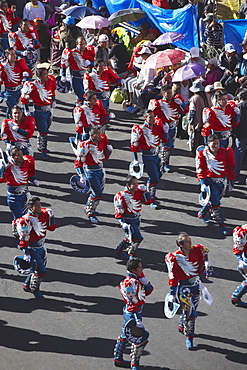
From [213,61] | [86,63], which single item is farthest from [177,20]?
[86,63]

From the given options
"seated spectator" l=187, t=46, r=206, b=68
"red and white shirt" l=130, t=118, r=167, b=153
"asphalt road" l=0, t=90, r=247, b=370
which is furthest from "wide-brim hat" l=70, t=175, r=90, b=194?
"seated spectator" l=187, t=46, r=206, b=68

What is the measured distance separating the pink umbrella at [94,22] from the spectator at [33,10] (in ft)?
9.20

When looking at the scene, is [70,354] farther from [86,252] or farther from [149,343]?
[86,252]

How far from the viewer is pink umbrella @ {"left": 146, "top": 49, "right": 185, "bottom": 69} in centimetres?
Answer: 1825

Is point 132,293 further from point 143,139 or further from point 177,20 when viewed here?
point 177,20

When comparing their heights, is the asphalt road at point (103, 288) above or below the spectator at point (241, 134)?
below

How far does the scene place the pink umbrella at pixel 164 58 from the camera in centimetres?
1825

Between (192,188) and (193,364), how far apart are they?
615 cm

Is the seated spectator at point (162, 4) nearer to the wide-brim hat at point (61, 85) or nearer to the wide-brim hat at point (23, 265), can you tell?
the wide-brim hat at point (61, 85)

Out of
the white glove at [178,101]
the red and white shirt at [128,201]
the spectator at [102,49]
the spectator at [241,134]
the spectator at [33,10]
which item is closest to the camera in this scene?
the red and white shirt at [128,201]

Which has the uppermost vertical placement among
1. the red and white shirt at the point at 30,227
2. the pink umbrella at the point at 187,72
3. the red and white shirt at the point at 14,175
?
the pink umbrella at the point at 187,72

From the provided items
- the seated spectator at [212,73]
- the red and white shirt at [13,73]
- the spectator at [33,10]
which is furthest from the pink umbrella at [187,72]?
the spectator at [33,10]

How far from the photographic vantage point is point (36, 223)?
1203 centimetres

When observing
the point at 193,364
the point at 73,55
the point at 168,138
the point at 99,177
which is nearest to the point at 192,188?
the point at 168,138
